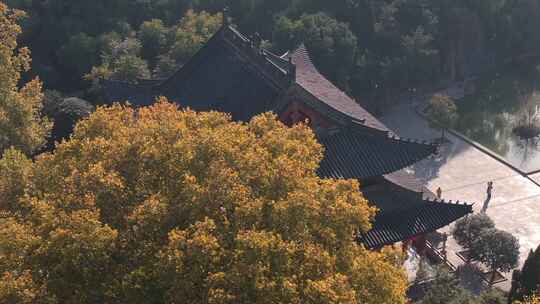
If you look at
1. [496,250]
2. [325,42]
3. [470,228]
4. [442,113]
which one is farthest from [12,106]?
[442,113]

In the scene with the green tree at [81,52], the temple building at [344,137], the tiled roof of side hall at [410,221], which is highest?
the temple building at [344,137]

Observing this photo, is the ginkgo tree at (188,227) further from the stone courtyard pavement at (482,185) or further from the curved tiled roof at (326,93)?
the stone courtyard pavement at (482,185)

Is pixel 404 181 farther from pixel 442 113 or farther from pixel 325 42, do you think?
pixel 325 42

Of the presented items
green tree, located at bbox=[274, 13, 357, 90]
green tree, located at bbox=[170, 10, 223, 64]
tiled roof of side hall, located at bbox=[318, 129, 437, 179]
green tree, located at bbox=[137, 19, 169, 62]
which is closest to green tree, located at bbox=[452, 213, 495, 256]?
tiled roof of side hall, located at bbox=[318, 129, 437, 179]

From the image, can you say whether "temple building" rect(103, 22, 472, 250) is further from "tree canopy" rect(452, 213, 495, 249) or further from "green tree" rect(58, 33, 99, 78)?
Answer: "green tree" rect(58, 33, 99, 78)

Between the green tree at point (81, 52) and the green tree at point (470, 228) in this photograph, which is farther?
the green tree at point (81, 52)

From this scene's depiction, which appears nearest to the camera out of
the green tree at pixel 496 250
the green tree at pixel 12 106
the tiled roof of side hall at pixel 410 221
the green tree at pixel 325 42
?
the tiled roof of side hall at pixel 410 221

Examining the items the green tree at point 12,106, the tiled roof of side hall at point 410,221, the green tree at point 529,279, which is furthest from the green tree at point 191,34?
the green tree at point 529,279

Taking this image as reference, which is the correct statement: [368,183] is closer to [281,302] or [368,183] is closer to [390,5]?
[281,302]
